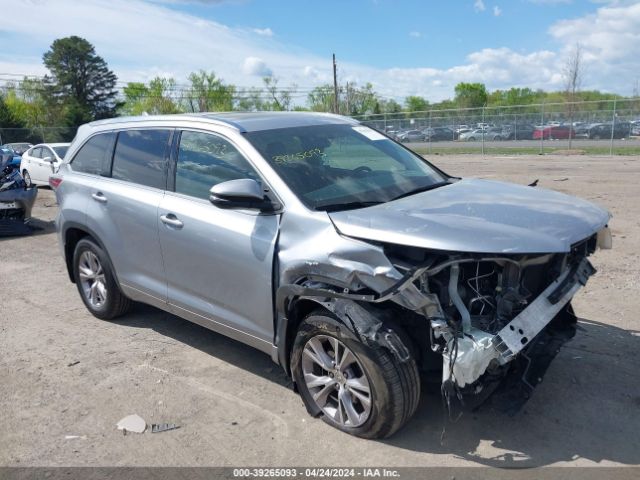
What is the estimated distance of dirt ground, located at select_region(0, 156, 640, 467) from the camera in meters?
3.30

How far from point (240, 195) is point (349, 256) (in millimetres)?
824

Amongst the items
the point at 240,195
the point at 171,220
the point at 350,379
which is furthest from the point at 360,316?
the point at 171,220

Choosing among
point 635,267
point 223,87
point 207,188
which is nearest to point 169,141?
point 207,188

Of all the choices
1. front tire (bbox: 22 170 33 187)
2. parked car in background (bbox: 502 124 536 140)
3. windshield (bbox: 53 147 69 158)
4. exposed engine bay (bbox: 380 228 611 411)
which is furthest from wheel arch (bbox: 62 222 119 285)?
parked car in background (bbox: 502 124 536 140)

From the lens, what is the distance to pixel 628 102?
955 inches

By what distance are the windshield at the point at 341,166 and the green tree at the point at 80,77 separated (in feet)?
214

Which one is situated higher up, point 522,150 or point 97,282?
point 97,282

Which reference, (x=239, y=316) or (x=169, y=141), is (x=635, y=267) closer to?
A: (x=239, y=316)

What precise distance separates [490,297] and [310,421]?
4.59 ft

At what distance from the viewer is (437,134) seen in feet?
107

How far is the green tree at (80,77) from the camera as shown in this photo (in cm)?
6475

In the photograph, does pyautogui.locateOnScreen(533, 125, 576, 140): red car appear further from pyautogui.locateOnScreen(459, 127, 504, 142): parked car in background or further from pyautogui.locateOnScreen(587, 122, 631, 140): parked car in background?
pyautogui.locateOnScreen(459, 127, 504, 142): parked car in background

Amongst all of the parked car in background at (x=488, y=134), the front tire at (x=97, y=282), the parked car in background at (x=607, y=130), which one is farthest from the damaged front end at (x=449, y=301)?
the parked car in background at (x=488, y=134)

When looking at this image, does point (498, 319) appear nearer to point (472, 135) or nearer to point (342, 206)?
point (342, 206)
